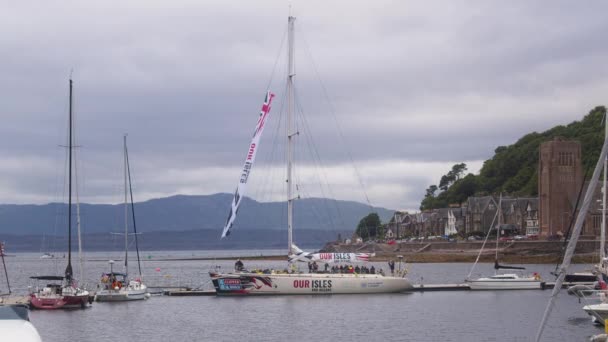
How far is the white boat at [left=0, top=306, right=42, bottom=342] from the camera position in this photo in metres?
11.8

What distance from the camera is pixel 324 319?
49406 mm

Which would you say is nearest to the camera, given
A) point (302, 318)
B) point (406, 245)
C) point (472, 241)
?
point (302, 318)

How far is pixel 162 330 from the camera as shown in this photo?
46000 millimetres

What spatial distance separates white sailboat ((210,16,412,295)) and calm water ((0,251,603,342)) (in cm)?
81

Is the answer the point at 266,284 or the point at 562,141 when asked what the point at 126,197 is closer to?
the point at 266,284

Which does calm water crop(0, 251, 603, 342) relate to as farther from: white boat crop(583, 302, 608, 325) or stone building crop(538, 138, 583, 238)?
stone building crop(538, 138, 583, 238)

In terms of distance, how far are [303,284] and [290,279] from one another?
982mm

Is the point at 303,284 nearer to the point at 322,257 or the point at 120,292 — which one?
the point at 322,257

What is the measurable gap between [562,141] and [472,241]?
83.3 feet

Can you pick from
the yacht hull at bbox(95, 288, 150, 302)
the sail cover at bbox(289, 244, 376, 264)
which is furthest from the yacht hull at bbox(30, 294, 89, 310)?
the sail cover at bbox(289, 244, 376, 264)

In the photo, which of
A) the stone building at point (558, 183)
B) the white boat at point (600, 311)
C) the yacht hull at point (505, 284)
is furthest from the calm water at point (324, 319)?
the stone building at point (558, 183)

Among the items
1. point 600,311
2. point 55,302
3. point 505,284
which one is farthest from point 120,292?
point 600,311

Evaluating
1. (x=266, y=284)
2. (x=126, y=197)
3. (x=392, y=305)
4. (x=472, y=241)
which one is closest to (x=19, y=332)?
(x=392, y=305)

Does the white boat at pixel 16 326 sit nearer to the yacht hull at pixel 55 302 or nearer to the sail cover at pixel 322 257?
the yacht hull at pixel 55 302
